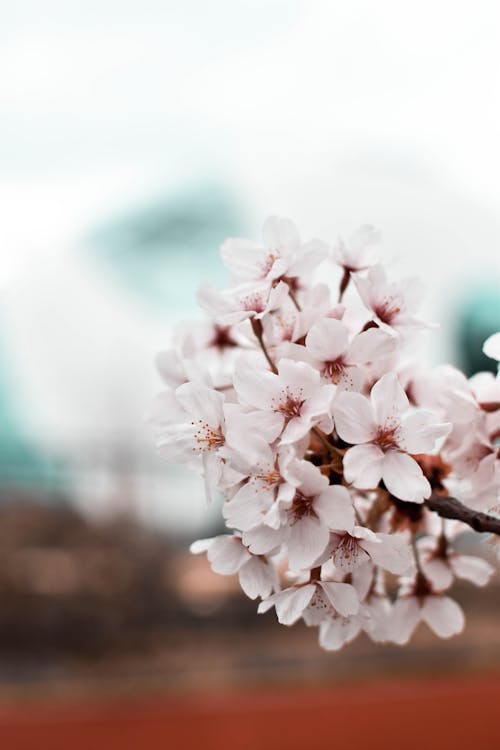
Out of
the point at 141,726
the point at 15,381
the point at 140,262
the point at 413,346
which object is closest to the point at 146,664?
the point at 141,726

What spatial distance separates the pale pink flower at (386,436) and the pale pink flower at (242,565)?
0.06 metres

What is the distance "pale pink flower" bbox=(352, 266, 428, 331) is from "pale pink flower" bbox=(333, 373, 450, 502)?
0.15 ft

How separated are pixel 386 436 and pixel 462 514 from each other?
43mm

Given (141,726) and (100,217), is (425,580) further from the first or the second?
(100,217)

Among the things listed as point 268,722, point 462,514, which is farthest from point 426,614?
point 268,722

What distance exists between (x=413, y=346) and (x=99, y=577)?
2827 mm

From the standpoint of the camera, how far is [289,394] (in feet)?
1.09

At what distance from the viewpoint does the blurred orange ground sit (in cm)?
272

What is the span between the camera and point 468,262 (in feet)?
15.8

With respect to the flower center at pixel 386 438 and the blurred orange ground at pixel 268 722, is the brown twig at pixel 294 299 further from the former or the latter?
→ the blurred orange ground at pixel 268 722

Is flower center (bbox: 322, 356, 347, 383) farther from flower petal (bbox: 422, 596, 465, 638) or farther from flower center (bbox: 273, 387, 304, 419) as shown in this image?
flower petal (bbox: 422, 596, 465, 638)

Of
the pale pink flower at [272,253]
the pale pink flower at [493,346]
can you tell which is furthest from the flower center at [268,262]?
the pale pink flower at [493,346]

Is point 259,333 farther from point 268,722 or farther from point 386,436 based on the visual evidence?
point 268,722

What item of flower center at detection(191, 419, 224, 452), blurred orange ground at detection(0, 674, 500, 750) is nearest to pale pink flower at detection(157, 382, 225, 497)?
flower center at detection(191, 419, 224, 452)
